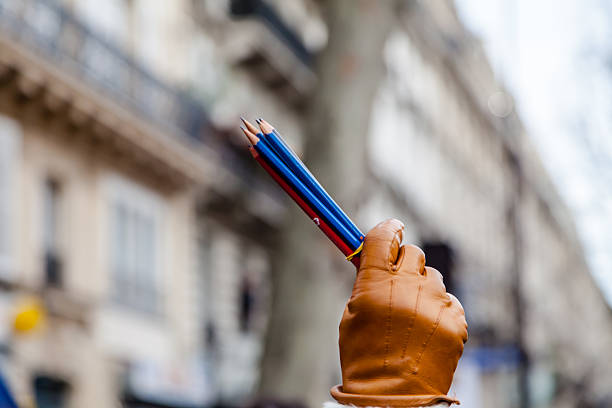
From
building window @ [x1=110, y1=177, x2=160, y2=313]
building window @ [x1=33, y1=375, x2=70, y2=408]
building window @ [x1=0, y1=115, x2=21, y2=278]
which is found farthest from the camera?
building window @ [x1=110, y1=177, x2=160, y2=313]

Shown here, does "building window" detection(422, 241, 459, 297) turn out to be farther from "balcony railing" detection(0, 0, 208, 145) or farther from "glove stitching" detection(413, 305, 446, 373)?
"balcony railing" detection(0, 0, 208, 145)

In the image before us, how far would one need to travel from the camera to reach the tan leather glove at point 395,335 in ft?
6.27

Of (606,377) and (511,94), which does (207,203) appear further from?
(606,377)

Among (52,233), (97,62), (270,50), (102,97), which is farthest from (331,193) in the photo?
(270,50)

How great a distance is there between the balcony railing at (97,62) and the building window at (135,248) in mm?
1503

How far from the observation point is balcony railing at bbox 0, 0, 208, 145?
16.5m

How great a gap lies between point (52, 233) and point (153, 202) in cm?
330

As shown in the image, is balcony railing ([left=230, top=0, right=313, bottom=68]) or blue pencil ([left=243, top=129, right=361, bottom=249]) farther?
balcony railing ([left=230, top=0, right=313, bottom=68])

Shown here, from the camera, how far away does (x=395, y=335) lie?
1919 millimetres

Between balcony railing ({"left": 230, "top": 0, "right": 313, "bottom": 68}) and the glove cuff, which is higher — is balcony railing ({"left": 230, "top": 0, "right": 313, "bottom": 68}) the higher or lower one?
the higher one

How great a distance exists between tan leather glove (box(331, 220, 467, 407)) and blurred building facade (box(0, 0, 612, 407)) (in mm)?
4725

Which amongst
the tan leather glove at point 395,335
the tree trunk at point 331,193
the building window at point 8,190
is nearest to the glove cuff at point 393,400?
the tan leather glove at point 395,335

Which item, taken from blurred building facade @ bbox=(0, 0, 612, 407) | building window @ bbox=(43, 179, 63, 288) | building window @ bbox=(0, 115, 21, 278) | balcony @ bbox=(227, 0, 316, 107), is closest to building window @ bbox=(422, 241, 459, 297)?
blurred building facade @ bbox=(0, 0, 612, 407)

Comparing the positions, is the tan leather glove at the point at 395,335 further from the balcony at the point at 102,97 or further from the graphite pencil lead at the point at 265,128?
the balcony at the point at 102,97
